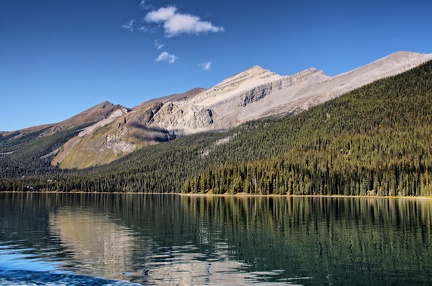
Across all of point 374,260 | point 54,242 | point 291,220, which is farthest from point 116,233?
point 374,260

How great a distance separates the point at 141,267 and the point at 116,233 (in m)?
27.1

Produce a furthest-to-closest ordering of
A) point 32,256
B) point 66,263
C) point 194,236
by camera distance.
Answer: point 194,236
point 32,256
point 66,263

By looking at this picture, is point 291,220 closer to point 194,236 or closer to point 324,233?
point 324,233

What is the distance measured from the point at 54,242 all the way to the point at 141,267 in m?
21.8

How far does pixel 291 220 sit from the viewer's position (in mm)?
81375

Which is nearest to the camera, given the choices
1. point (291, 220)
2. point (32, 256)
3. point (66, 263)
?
point (66, 263)

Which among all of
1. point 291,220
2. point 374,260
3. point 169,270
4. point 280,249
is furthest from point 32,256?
point 291,220

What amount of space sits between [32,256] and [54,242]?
403 inches

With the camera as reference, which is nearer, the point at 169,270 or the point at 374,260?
the point at 169,270

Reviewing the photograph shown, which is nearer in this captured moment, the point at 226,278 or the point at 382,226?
the point at 226,278

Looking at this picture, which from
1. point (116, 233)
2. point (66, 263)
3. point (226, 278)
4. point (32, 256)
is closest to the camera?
point (226, 278)

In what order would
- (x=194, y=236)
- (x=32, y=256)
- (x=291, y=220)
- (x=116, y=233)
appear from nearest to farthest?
(x=32, y=256) < (x=194, y=236) < (x=116, y=233) < (x=291, y=220)

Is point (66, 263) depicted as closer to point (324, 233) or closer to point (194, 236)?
point (194, 236)

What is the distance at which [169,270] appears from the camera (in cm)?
3856
